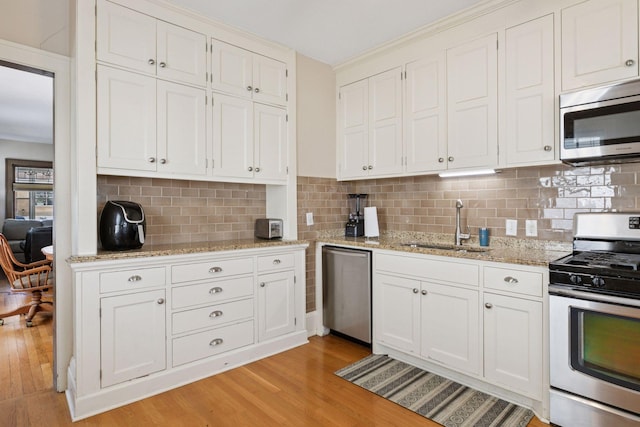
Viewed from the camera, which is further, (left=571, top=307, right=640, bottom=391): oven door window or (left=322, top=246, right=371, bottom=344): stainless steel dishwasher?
(left=322, top=246, right=371, bottom=344): stainless steel dishwasher

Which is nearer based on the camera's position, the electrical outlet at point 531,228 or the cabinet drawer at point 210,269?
→ the cabinet drawer at point 210,269

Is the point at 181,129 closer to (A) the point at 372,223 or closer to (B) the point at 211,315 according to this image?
(B) the point at 211,315

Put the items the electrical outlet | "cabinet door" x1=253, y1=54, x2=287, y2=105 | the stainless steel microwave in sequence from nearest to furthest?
the stainless steel microwave
the electrical outlet
"cabinet door" x1=253, y1=54, x2=287, y2=105

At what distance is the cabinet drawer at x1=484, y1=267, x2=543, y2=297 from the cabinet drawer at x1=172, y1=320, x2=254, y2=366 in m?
1.80

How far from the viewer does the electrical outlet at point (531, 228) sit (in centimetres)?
260

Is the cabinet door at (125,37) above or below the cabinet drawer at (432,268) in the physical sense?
above

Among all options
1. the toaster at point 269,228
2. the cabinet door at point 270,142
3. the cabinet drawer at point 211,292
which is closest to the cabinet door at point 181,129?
the cabinet door at point 270,142

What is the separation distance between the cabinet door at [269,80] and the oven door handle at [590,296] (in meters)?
2.49

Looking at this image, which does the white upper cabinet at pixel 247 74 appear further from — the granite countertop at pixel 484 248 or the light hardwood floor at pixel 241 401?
the light hardwood floor at pixel 241 401

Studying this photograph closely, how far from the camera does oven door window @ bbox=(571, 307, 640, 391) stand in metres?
1.73

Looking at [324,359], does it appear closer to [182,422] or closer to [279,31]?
[182,422]

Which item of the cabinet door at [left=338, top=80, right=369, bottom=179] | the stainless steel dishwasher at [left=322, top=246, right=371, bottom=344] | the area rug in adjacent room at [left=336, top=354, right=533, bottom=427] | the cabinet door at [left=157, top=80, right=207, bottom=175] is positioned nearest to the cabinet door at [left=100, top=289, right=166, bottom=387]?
the cabinet door at [left=157, top=80, right=207, bottom=175]

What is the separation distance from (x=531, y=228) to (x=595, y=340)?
0.96m

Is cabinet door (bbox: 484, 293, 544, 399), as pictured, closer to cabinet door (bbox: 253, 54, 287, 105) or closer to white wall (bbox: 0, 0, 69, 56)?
cabinet door (bbox: 253, 54, 287, 105)
